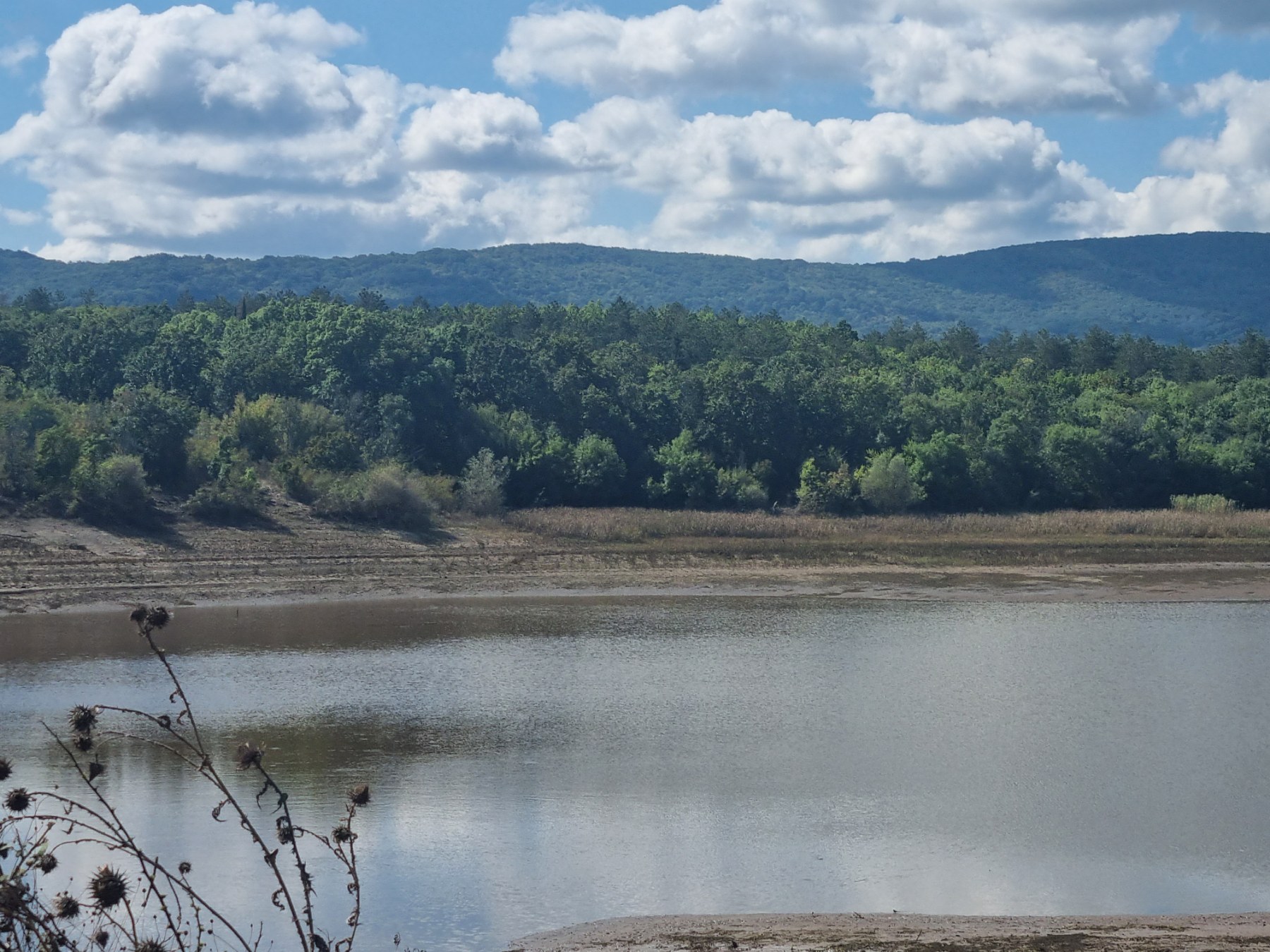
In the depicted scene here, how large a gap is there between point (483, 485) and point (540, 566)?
1047 cm

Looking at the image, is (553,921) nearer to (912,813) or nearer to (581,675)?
(912,813)

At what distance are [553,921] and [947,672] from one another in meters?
17.4

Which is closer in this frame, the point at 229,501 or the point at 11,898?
the point at 11,898

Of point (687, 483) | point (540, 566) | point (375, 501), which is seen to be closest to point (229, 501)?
point (375, 501)

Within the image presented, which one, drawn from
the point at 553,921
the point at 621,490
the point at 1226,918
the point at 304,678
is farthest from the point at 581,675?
the point at 621,490

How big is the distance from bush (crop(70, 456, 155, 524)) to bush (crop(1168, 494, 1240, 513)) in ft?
147

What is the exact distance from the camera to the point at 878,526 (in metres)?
59.3

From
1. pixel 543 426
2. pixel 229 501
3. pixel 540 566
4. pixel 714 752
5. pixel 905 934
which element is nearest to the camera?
pixel 905 934

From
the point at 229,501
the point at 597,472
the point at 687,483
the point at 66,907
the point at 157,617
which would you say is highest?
the point at 157,617

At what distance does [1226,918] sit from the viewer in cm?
1575

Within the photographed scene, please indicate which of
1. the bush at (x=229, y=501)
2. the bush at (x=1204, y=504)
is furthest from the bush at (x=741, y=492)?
the bush at (x=229, y=501)

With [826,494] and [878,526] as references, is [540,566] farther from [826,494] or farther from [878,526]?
[826,494]

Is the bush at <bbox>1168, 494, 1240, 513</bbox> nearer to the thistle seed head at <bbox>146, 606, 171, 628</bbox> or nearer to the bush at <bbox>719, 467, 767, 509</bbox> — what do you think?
the bush at <bbox>719, 467, 767, 509</bbox>

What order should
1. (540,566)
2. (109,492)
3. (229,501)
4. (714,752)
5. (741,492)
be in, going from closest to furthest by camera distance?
(714,752) < (109,492) < (540,566) < (229,501) < (741,492)
